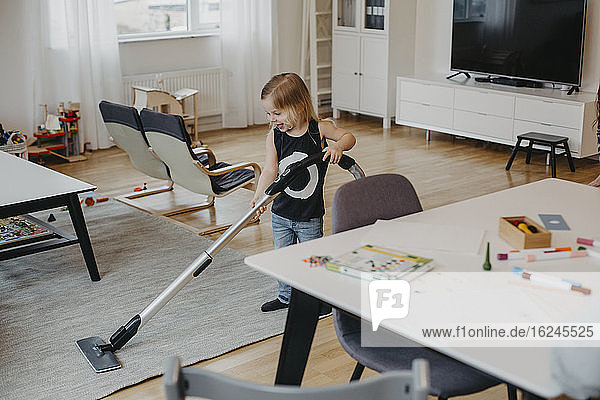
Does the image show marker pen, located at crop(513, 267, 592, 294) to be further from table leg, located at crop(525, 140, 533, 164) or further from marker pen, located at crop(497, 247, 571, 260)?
table leg, located at crop(525, 140, 533, 164)

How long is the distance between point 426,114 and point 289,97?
13.1 feet

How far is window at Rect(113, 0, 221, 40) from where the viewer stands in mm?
6734

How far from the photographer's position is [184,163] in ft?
13.7

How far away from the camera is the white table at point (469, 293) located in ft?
4.92

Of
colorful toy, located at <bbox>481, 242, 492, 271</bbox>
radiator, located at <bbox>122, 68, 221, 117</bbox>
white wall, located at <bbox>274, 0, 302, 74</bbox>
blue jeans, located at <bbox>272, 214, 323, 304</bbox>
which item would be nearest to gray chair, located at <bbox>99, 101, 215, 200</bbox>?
blue jeans, located at <bbox>272, 214, 323, 304</bbox>

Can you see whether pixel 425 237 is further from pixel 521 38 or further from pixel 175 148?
pixel 521 38

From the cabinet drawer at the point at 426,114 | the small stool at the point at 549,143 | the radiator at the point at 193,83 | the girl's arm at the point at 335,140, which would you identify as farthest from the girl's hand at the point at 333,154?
the radiator at the point at 193,83

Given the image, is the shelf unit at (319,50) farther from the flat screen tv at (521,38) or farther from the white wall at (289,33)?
the flat screen tv at (521,38)

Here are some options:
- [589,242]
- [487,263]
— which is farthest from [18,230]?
[589,242]

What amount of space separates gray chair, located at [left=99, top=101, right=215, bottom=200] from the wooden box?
266 cm

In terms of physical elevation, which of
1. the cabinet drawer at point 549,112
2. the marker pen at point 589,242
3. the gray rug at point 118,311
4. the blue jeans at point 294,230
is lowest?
the gray rug at point 118,311

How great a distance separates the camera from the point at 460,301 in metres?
1.74

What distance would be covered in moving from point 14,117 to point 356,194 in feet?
15.0

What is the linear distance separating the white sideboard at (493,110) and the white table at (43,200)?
3660mm
